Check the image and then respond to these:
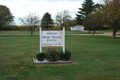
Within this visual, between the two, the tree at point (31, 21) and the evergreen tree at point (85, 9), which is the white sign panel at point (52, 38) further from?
the evergreen tree at point (85, 9)

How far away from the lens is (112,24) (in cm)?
2094

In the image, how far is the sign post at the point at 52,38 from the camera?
6.89 meters

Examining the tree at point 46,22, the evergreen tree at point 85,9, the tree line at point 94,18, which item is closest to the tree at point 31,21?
the tree line at point 94,18

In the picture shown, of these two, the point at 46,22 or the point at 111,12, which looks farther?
the point at 46,22

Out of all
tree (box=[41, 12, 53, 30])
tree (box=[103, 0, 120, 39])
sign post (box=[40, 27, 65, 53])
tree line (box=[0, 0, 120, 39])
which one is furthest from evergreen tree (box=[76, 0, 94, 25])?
sign post (box=[40, 27, 65, 53])

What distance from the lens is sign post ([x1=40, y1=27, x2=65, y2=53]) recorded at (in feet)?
22.6

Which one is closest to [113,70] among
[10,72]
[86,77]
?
[86,77]

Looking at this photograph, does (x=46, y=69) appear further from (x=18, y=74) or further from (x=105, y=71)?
(x=105, y=71)

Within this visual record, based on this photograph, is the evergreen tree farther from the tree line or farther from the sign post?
the sign post

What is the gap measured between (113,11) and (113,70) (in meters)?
14.7

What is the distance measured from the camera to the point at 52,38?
22.8 feet

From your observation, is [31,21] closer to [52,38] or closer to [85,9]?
[52,38]

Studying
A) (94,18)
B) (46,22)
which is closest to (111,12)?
(94,18)

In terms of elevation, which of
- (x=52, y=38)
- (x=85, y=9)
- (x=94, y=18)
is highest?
(x=85, y=9)
